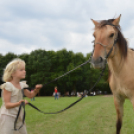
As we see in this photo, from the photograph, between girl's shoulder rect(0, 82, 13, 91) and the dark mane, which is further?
the dark mane

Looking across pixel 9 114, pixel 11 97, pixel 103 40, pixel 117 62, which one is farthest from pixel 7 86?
pixel 117 62

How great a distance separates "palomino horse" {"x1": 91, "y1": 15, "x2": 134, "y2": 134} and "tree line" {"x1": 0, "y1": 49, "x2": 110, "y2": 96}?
36391 mm

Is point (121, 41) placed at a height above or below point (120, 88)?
→ above

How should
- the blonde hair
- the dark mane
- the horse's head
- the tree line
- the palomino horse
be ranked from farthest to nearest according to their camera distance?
the tree line < the dark mane < the palomino horse < the horse's head < the blonde hair

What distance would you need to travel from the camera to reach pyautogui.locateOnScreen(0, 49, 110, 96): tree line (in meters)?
42.0

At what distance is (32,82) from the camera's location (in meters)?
41.2

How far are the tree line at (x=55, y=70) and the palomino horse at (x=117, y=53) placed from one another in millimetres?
36391

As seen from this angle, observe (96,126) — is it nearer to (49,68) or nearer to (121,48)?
(121,48)

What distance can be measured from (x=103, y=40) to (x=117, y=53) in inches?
24.6

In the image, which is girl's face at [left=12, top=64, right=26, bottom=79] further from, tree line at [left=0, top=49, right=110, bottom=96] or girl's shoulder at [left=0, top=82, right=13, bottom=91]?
tree line at [left=0, top=49, right=110, bottom=96]

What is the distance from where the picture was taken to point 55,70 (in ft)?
148

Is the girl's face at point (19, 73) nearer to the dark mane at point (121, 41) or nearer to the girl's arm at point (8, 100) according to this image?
the girl's arm at point (8, 100)

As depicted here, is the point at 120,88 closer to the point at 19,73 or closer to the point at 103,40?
the point at 103,40

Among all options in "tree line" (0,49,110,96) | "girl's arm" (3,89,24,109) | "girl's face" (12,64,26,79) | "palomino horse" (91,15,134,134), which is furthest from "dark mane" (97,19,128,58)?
"tree line" (0,49,110,96)
